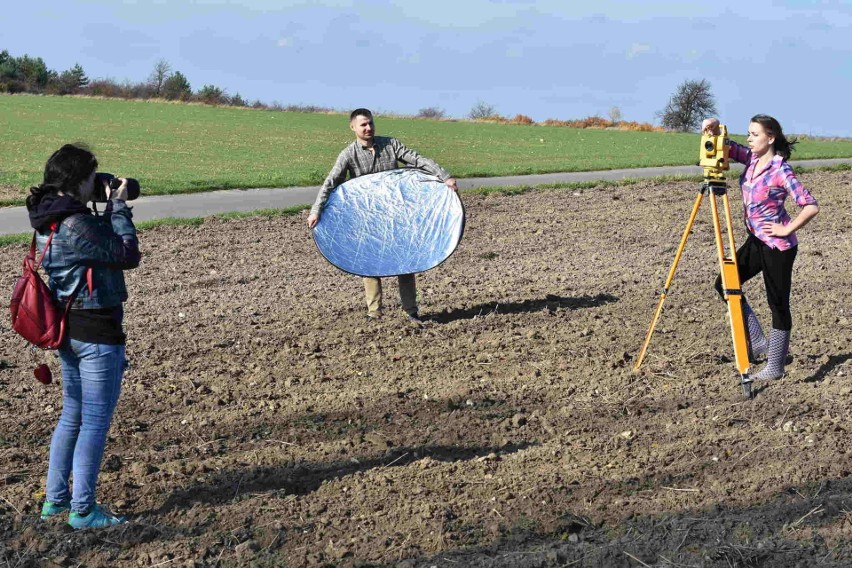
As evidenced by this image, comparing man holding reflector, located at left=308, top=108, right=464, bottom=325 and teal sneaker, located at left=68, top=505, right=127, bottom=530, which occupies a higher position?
man holding reflector, located at left=308, top=108, right=464, bottom=325

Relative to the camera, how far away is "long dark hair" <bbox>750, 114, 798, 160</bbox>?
729 centimetres

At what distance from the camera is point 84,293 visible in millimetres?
5211

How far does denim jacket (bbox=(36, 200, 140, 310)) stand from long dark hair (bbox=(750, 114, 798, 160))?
4.27m

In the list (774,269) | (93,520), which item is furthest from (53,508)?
(774,269)

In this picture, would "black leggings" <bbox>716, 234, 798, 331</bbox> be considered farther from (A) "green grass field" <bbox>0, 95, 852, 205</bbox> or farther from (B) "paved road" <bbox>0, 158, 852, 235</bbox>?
(A) "green grass field" <bbox>0, 95, 852, 205</bbox>

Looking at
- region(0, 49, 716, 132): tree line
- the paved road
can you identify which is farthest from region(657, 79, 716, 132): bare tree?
the paved road

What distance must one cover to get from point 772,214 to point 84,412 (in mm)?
4734

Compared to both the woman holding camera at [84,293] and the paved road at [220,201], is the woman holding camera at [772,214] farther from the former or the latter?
the paved road at [220,201]

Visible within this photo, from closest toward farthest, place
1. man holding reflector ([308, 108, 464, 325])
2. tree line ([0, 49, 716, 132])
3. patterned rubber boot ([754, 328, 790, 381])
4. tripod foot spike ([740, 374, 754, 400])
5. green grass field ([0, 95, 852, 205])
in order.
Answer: tripod foot spike ([740, 374, 754, 400]) → patterned rubber boot ([754, 328, 790, 381]) → man holding reflector ([308, 108, 464, 325]) → green grass field ([0, 95, 852, 205]) → tree line ([0, 49, 716, 132])

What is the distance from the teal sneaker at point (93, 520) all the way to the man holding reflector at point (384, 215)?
172 inches

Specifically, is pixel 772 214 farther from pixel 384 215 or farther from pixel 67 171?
pixel 67 171

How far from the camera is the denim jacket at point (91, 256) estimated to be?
202 inches

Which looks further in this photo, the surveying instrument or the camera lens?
the surveying instrument

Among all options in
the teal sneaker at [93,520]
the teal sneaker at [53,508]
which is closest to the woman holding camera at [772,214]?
the teal sneaker at [93,520]
